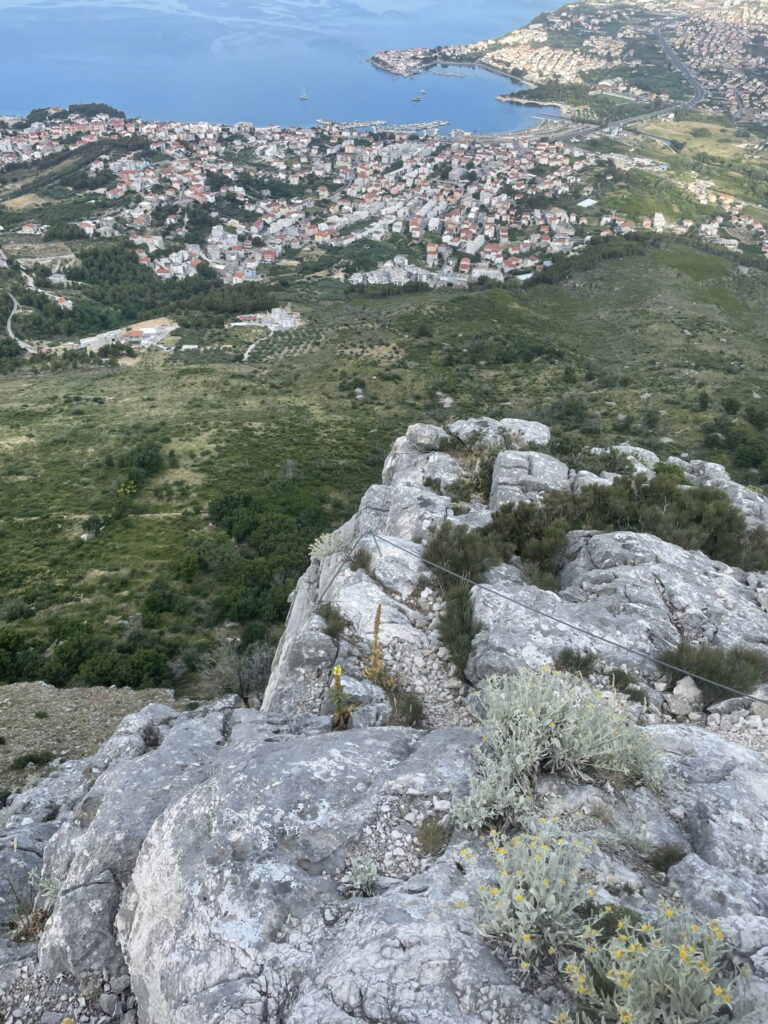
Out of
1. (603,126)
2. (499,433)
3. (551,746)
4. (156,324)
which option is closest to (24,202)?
(156,324)

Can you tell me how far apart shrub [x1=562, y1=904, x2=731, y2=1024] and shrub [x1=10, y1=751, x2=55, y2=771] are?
39.0 ft

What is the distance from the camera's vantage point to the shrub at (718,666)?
7.20 meters

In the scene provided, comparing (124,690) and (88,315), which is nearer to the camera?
(124,690)

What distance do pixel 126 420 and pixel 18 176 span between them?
12028cm

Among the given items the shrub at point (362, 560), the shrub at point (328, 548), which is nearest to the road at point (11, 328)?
the shrub at point (328, 548)

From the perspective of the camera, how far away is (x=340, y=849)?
4473 millimetres

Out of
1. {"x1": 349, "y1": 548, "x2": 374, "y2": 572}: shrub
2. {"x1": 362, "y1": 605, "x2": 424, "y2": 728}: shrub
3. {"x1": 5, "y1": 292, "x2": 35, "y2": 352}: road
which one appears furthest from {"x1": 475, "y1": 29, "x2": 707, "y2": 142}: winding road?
{"x1": 362, "y1": 605, "x2": 424, "y2": 728}: shrub

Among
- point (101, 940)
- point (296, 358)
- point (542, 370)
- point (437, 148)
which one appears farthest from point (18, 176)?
point (101, 940)

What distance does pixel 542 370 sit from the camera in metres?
46.7

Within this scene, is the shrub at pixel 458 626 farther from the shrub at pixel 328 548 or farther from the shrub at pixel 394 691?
the shrub at pixel 328 548

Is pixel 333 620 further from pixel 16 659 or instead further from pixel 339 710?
pixel 16 659

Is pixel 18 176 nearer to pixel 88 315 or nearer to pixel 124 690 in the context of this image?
pixel 88 315

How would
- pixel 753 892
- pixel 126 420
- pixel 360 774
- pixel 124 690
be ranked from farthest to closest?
pixel 126 420, pixel 124 690, pixel 360 774, pixel 753 892

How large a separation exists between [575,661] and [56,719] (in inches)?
474
